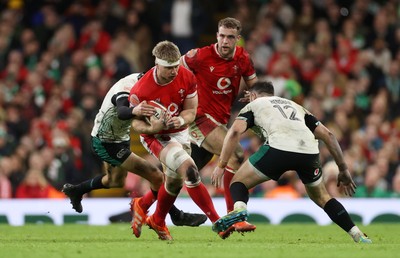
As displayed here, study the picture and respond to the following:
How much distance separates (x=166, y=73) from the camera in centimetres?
1280

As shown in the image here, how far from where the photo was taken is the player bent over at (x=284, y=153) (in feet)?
41.4

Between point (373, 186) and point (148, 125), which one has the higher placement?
point (148, 125)

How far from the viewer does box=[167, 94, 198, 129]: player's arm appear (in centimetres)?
1271

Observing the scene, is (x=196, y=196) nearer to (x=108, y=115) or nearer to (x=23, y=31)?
(x=108, y=115)

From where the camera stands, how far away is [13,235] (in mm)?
14703

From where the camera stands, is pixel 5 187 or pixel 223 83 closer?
pixel 223 83

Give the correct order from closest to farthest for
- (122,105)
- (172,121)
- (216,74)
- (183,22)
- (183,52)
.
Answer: (172,121)
(122,105)
(216,74)
(183,52)
(183,22)

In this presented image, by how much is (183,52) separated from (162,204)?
8942mm

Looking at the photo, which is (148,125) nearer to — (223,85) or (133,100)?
→ (133,100)

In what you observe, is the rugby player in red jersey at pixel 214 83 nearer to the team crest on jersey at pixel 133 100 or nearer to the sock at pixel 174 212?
the sock at pixel 174 212

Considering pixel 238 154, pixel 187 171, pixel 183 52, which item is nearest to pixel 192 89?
pixel 187 171

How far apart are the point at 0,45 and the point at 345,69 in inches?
259

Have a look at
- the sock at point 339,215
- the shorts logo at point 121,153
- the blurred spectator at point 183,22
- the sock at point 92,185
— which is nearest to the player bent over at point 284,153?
the sock at point 339,215

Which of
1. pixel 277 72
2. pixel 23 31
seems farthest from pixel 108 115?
pixel 23 31
